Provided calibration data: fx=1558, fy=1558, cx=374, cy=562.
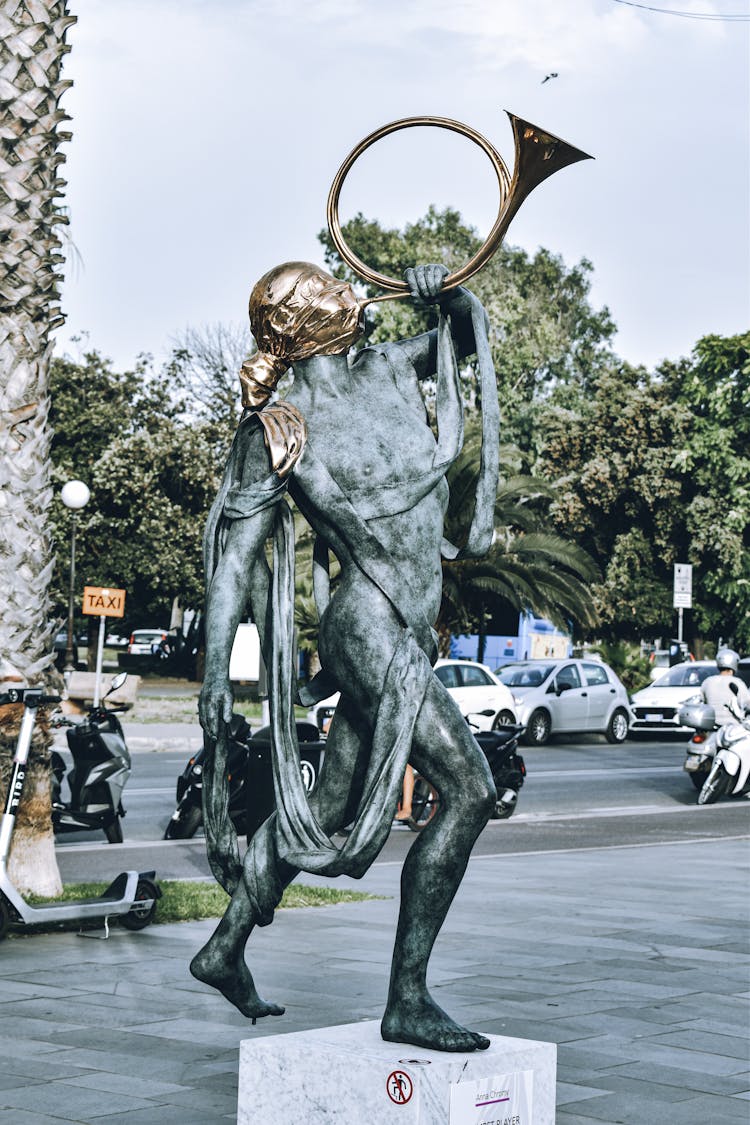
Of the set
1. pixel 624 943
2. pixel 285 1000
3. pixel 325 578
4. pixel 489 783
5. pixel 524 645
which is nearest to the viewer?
pixel 489 783

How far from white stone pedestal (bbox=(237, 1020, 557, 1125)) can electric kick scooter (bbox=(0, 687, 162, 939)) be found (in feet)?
12.0

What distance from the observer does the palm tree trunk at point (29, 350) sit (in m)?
8.88

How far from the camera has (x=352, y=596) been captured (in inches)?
173

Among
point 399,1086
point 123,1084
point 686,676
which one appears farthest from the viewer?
point 686,676

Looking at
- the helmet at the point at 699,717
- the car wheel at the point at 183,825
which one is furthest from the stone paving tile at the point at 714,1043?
A: the helmet at the point at 699,717

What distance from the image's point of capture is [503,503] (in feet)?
97.2

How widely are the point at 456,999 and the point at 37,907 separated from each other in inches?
93.4

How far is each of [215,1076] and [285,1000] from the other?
1.21 m

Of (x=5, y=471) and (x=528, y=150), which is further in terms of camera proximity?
(x=5, y=471)

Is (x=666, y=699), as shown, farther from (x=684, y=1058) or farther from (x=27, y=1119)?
(x=27, y=1119)

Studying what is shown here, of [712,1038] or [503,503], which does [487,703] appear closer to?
[503,503]

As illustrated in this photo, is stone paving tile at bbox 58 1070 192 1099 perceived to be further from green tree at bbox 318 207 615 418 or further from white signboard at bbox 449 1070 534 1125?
green tree at bbox 318 207 615 418

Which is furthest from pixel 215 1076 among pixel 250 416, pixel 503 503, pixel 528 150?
pixel 503 503

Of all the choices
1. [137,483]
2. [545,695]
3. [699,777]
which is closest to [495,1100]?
[699,777]
